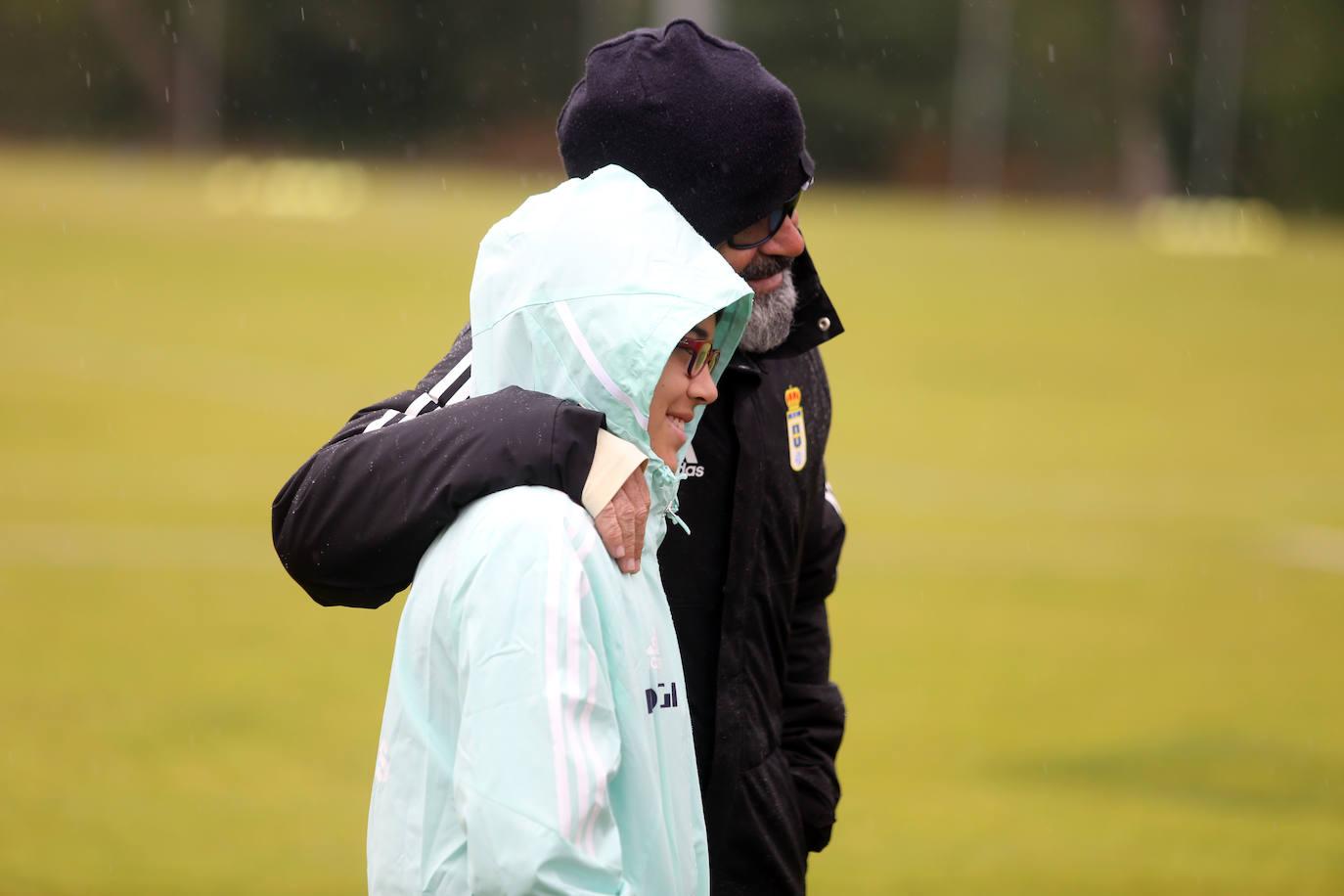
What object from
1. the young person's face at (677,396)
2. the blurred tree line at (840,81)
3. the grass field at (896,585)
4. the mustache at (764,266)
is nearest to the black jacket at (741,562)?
the mustache at (764,266)

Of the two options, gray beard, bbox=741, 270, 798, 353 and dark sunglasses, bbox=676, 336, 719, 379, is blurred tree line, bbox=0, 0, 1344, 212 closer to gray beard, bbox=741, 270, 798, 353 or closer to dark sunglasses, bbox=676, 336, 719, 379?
gray beard, bbox=741, 270, 798, 353

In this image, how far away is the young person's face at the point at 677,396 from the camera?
2254mm

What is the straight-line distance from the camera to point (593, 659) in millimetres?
1991

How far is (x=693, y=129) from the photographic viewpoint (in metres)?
2.62

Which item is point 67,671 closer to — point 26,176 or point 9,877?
point 9,877

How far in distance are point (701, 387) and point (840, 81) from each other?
120ft

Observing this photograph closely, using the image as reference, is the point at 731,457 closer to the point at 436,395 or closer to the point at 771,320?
the point at 771,320

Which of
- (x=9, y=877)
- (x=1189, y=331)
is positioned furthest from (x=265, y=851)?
(x=1189, y=331)

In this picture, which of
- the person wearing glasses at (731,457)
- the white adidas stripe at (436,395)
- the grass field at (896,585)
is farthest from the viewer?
the grass field at (896,585)

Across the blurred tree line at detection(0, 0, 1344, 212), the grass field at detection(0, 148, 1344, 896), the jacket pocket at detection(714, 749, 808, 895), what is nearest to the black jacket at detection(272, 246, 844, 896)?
the jacket pocket at detection(714, 749, 808, 895)

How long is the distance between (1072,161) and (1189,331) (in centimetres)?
1740

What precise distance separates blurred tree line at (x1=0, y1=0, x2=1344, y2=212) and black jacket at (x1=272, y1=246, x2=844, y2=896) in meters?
32.0

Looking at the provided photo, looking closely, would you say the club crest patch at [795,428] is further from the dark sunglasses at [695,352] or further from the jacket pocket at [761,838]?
the dark sunglasses at [695,352]

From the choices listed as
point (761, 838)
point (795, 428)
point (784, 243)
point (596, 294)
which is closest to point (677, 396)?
point (596, 294)
